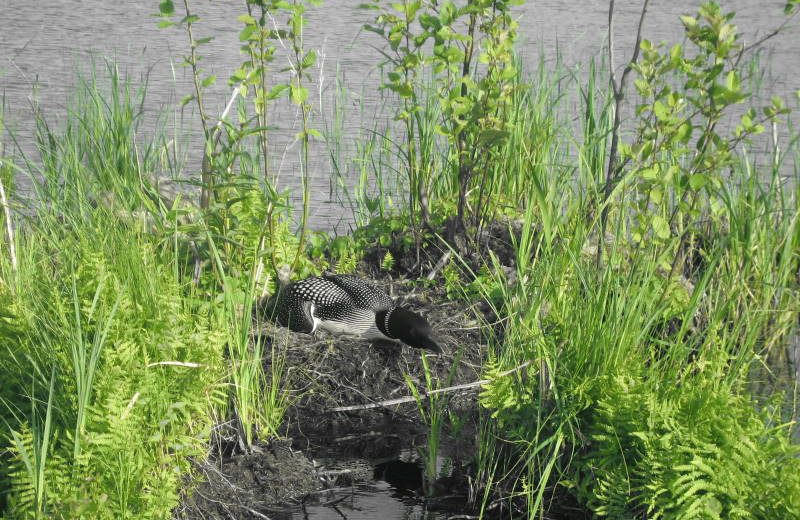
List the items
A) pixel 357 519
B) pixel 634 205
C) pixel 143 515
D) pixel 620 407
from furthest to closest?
pixel 634 205 < pixel 357 519 < pixel 620 407 < pixel 143 515

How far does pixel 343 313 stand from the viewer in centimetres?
404

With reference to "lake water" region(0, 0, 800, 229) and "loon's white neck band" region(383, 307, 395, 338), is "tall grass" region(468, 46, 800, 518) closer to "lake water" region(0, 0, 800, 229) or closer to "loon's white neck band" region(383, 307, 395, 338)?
"loon's white neck band" region(383, 307, 395, 338)

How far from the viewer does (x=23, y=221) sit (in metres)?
4.23

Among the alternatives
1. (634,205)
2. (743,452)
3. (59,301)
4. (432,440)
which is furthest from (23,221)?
(743,452)

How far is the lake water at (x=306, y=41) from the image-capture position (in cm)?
625

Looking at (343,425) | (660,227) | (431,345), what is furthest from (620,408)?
(343,425)

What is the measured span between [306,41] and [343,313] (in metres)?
4.31

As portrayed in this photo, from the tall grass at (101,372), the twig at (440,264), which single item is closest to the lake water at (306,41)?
the twig at (440,264)

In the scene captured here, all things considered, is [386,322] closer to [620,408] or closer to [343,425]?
[343,425]

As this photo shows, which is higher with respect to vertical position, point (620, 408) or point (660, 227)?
point (660, 227)

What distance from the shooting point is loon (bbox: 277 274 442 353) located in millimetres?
3943

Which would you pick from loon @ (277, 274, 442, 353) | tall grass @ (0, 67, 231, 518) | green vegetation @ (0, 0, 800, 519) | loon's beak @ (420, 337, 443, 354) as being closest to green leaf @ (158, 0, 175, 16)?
green vegetation @ (0, 0, 800, 519)

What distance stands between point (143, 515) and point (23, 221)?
75.2 inches

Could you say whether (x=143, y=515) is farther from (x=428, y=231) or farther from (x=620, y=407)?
(x=428, y=231)
